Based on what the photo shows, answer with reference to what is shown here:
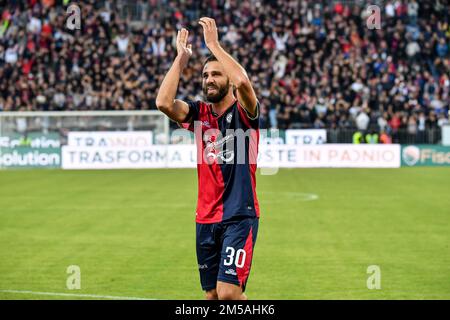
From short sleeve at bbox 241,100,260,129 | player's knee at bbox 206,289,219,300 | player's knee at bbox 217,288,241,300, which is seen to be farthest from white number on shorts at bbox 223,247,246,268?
short sleeve at bbox 241,100,260,129

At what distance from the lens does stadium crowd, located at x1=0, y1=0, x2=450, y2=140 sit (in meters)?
34.8

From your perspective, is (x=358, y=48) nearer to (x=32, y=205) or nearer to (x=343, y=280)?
(x=32, y=205)

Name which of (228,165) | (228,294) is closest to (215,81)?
(228,165)

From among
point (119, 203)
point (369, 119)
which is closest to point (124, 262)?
point (119, 203)

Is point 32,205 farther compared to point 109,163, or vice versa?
point 109,163

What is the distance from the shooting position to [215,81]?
22.5 ft

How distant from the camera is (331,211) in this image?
1808 centimetres

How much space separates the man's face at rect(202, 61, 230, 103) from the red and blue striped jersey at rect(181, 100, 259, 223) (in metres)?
0.16

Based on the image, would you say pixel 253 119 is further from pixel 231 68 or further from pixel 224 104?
pixel 231 68

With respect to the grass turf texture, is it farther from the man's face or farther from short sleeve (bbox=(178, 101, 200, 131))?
the man's face

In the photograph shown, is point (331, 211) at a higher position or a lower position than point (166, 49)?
lower

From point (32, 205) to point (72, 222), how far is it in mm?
3481

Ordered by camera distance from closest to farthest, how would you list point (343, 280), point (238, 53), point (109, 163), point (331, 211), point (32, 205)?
point (343, 280), point (331, 211), point (32, 205), point (109, 163), point (238, 53)

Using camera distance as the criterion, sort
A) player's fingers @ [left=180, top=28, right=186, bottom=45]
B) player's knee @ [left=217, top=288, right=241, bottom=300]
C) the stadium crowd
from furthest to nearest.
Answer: the stadium crowd, player's fingers @ [left=180, top=28, right=186, bottom=45], player's knee @ [left=217, top=288, right=241, bottom=300]
